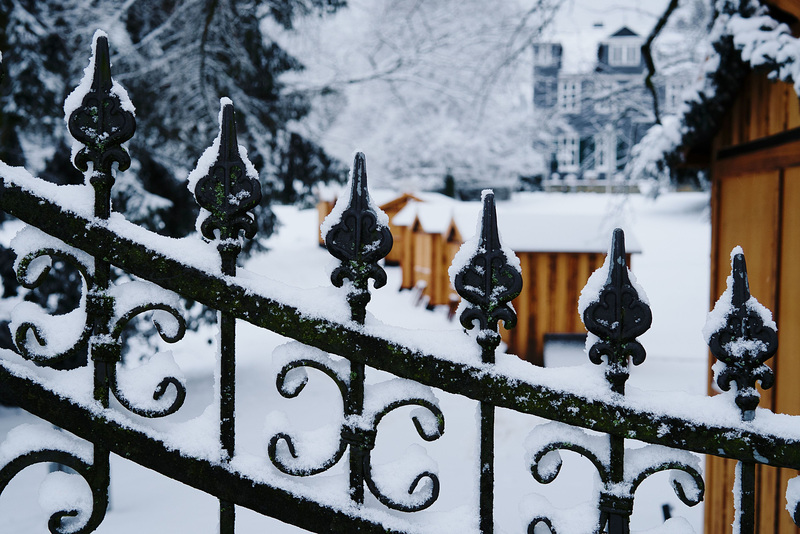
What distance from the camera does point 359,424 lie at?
123cm

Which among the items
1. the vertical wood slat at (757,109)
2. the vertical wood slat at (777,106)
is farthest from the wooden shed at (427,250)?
the vertical wood slat at (777,106)

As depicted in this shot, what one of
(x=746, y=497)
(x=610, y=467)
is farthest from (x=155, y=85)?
(x=746, y=497)

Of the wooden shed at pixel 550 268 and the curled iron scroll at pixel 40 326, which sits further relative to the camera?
the wooden shed at pixel 550 268

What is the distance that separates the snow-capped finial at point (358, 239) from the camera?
1.23 meters

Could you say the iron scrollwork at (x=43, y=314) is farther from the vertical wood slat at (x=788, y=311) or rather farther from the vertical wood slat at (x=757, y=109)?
the vertical wood slat at (x=757, y=109)

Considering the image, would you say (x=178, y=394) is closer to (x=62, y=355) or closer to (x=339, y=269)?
(x=62, y=355)

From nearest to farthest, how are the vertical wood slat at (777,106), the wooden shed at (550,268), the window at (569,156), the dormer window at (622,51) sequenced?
the vertical wood slat at (777,106)
the wooden shed at (550,268)
the dormer window at (622,51)
the window at (569,156)

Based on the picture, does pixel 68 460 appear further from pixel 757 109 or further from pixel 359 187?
pixel 757 109

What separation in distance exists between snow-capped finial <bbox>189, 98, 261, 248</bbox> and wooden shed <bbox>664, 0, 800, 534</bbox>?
2.62 meters

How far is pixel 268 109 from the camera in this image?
8.09 metres

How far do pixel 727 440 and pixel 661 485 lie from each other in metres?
4.71

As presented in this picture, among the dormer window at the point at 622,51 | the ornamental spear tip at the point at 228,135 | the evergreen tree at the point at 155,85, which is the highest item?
the dormer window at the point at 622,51

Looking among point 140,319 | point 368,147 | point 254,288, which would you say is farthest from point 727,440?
point 368,147

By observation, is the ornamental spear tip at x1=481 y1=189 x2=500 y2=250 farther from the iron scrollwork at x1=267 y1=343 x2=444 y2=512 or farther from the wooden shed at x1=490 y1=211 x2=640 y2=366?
the wooden shed at x1=490 y1=211 x2=640 y2=366
